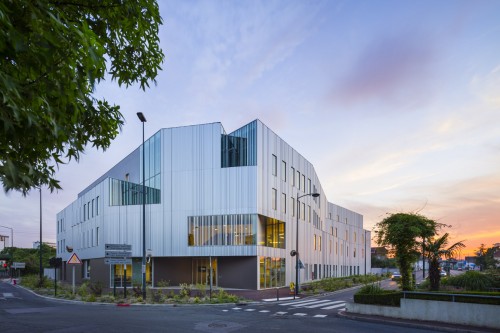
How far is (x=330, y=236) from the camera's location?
72500 mm

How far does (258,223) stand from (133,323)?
24421 millimetres

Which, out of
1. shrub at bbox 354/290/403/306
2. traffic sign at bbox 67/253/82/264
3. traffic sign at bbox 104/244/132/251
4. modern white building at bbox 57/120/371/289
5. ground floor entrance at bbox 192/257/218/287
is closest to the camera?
shrub at bbox 354/290/403/306

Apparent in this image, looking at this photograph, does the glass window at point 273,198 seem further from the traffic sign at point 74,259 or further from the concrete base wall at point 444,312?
the concrete base wall at point 444,312

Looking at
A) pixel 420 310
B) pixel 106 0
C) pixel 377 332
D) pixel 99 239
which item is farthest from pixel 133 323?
pixel 99 239

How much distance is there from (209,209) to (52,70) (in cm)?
3691

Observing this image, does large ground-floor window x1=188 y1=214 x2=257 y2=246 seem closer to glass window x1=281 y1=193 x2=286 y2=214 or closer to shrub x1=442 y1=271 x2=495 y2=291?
glass window x1=281 y1=193 x2=286 y2=214

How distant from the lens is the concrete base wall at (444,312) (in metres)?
13.8

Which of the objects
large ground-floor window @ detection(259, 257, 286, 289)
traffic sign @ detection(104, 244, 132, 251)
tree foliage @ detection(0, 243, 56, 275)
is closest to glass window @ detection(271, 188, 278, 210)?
large ground-floor window @ detection(259, 257, 286, 289)

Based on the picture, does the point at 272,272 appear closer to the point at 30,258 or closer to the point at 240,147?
the point at 240,147

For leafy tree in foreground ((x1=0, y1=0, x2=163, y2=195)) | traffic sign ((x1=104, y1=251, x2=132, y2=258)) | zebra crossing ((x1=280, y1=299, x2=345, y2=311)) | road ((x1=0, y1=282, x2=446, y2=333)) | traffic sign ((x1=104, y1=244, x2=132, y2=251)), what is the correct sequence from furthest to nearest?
traffic sign ((x1=104, y1=244, x2=132, y2=251)) → traffic sign ((x1=104, y1=251, x2=132, y2=258)) → zebra crossing ((x1=280, y1=299, x2=345, y2=311)) → road ((x1=0, y1=282, x2=446, y2=333)) → leafy tree in foreground ((x1=0, y1=0, x2=163, y2=195))

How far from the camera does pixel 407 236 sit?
1975 cm

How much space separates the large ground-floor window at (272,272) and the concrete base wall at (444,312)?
73.7ft

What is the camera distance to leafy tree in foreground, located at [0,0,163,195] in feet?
12.5

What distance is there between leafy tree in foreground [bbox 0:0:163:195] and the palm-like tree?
54.0 feet
